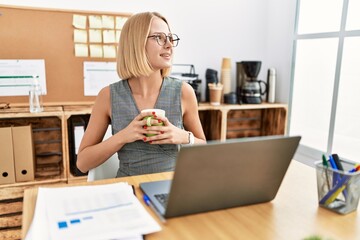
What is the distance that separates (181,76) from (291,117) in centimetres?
111

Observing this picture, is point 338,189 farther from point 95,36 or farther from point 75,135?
point 95,36

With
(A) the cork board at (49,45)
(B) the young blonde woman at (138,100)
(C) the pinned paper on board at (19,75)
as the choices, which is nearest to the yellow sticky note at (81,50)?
(A) the cork board at (49,45)

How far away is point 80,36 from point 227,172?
206cm

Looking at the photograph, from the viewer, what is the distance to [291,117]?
3.05 m

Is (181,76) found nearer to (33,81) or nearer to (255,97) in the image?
(255,97)

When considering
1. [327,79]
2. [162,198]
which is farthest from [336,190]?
[327,79]

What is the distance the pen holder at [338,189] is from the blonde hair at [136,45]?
32.7 inches

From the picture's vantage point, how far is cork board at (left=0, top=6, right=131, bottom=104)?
2.37m

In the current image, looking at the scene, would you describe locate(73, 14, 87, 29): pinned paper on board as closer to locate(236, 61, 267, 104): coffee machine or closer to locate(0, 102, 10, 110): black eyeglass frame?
locate(0, 102, 10, 110): black eyeglass frame

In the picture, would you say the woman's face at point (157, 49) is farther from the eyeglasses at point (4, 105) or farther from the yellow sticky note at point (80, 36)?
the eyeglasses at point (4, 105)

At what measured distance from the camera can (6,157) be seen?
85.6 inches

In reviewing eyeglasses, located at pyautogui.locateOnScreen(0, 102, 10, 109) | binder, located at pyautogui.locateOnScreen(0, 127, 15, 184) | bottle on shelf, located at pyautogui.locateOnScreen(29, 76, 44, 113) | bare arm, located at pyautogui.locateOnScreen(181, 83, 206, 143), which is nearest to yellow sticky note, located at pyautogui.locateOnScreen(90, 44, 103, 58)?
bottle on shelf, located at pyautogui.locateOnScreen(29, 76, 44, 113)

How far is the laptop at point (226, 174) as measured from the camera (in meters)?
0.77

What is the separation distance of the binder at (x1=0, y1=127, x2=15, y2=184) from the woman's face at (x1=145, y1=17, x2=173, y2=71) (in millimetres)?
1229
